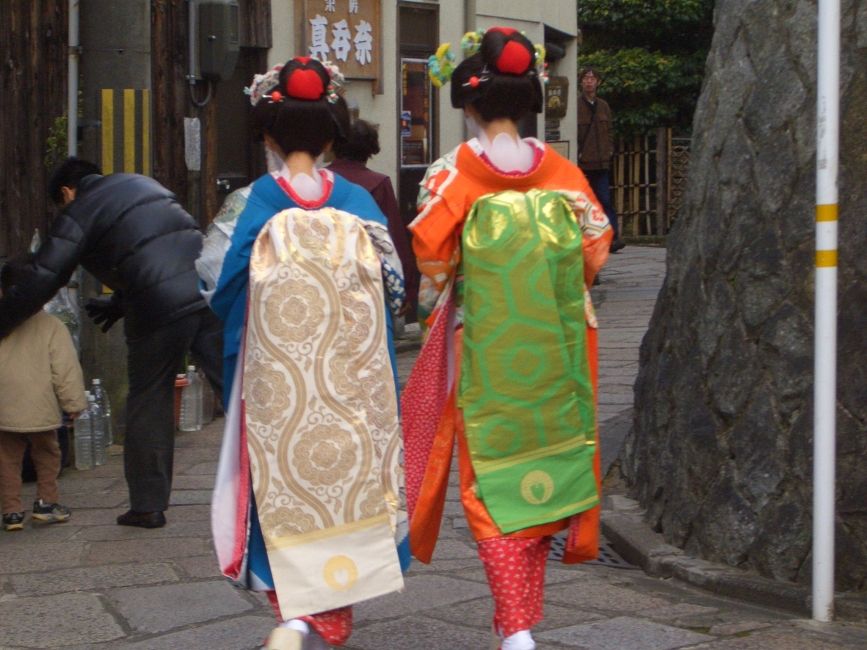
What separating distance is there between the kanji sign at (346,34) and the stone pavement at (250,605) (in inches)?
210

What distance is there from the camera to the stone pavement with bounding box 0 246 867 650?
4.59m

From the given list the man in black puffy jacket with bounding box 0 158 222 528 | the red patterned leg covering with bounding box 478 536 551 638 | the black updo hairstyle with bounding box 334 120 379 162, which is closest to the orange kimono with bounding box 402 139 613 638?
the red patterned leg covering with bounding box 478 536 551 638

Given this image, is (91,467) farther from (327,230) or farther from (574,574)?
(327,230)

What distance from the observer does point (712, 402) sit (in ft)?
17.6

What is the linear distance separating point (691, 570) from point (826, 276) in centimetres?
127

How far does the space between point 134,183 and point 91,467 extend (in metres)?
1.91

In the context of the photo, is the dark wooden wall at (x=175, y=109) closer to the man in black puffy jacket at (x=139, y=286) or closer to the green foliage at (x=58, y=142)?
the green foliage at (x=58, y=142)

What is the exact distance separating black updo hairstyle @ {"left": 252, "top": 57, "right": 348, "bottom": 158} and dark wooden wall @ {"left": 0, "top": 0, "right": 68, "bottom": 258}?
15.4ft

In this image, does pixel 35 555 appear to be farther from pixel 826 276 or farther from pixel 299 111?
pixel 826 276

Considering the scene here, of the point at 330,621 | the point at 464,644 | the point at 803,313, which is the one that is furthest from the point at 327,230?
the point at 803,313

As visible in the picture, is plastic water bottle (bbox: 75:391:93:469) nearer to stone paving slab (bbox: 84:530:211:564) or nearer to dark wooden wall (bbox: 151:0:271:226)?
stone paving slab (bbox: 84:530:211:564)

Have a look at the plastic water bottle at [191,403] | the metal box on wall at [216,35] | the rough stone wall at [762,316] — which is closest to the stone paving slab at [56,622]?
the rough stone wall at [762,316]

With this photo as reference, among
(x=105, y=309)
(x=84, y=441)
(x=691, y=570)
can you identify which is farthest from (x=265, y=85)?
(x=84, y=441)

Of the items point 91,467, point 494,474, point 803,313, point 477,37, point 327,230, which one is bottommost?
point 91,467
